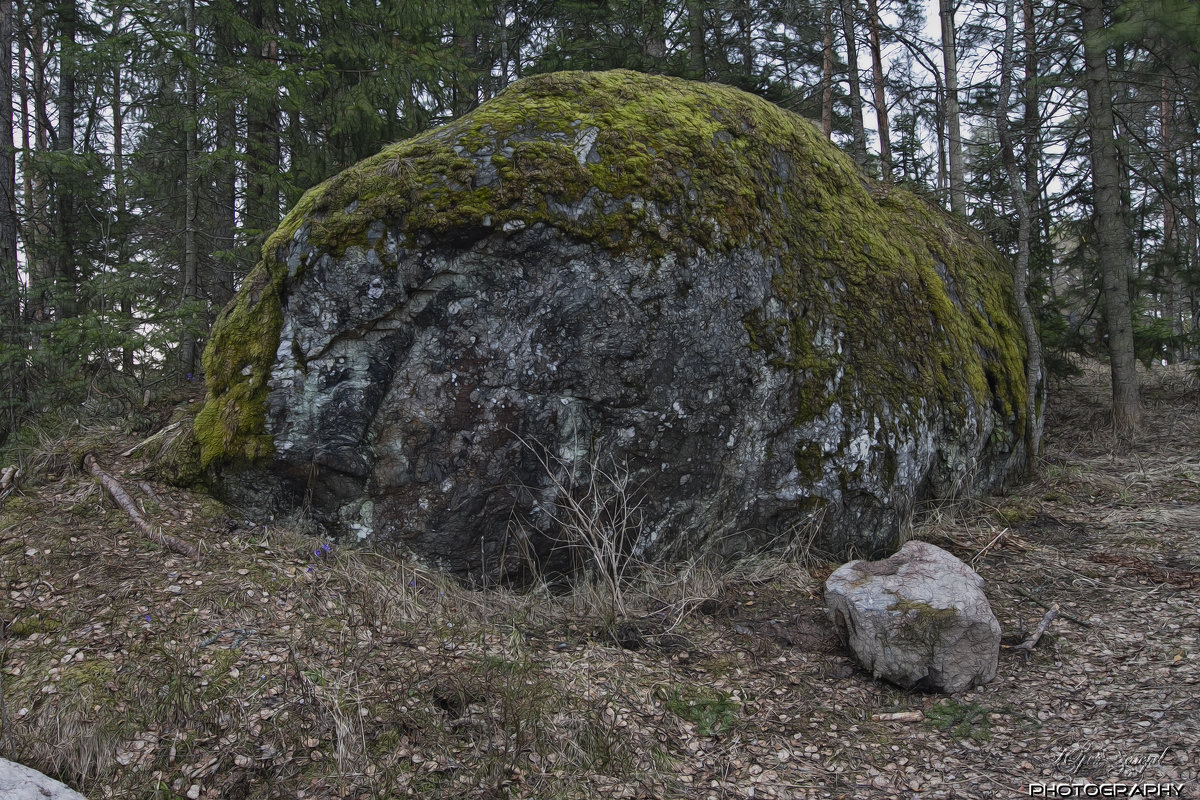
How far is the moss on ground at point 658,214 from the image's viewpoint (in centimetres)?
390

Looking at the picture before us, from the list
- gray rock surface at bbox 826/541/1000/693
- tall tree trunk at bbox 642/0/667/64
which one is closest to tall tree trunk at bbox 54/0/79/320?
tall tree trunk at bbox 642/0/667/64

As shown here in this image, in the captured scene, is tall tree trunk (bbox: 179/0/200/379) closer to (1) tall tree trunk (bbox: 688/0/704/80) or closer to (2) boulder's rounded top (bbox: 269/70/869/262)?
(2) boulder's rounded top (bbox: 269/70/869/262)

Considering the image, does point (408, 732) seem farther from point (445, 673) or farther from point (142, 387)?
point (142, 387)

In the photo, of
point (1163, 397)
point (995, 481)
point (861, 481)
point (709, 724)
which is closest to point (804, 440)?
point (861, 481)

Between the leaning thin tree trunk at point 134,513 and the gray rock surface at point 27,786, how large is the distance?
4.31 ft

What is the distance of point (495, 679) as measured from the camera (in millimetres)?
2939

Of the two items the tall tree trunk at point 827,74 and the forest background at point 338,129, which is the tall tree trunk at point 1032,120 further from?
the tall tree trunk at point 827,74

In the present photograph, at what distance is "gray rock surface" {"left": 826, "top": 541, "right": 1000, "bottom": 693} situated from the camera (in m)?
3.23

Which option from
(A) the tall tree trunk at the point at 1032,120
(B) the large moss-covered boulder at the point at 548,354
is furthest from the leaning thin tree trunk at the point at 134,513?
(A) the tall tree trunk at the point at 1032,120

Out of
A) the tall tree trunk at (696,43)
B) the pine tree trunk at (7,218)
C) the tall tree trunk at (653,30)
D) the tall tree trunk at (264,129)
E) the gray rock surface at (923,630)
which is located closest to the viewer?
the gray rock surface at (923,630)

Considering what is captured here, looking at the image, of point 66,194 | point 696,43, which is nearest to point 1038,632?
point 696,43

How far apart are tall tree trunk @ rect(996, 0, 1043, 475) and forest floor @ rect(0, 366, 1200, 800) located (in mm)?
2269

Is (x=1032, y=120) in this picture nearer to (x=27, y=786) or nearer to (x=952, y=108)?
(x=952, y=108)

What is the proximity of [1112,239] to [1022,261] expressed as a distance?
183cm
